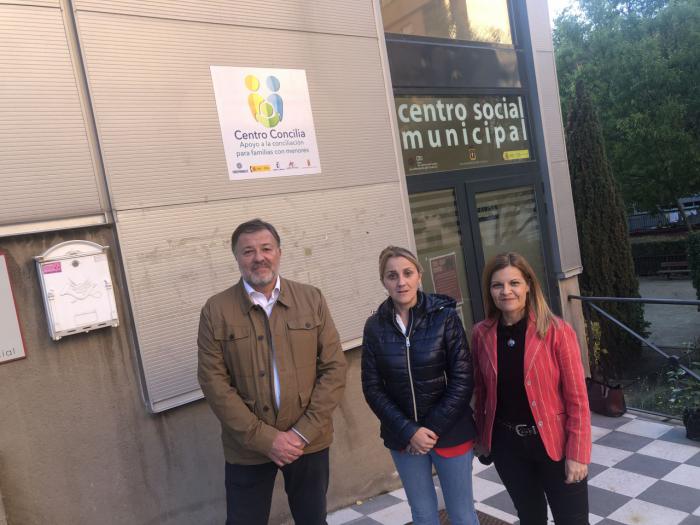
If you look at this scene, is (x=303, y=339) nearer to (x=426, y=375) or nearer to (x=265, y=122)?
(x=426, y=375)

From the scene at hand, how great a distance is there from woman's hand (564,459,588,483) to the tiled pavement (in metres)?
1.34

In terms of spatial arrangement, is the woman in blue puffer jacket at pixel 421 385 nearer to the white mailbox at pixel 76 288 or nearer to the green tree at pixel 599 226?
the white mailbox at pixel 76 288

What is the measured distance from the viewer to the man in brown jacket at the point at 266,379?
243cm

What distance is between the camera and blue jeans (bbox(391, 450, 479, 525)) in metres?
2.53

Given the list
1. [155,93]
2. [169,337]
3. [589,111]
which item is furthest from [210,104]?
[589,111]

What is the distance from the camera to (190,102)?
3311 mm

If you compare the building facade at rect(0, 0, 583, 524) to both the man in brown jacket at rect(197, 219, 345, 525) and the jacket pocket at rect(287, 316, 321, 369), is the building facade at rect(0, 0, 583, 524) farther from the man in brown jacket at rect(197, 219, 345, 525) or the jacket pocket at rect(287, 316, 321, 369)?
the jacket pocket at rect(287, 316, 321, 369)

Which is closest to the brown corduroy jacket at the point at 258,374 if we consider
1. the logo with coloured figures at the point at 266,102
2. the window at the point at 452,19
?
the logo with coloured figures at the point at 266,102

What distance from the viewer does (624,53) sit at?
15.9 m

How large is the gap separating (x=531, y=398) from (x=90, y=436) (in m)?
2.16

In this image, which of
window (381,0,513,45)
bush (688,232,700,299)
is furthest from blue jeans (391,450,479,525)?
bush (688,232,700,299)

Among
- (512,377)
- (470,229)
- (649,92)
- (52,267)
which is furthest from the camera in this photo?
(649,92)

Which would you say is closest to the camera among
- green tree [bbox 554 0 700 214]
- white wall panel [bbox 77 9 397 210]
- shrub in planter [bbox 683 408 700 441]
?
white wall panel [bbox 77 9 397 210]

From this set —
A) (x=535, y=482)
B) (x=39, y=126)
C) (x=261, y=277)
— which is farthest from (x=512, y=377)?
(x=39, y=126)
